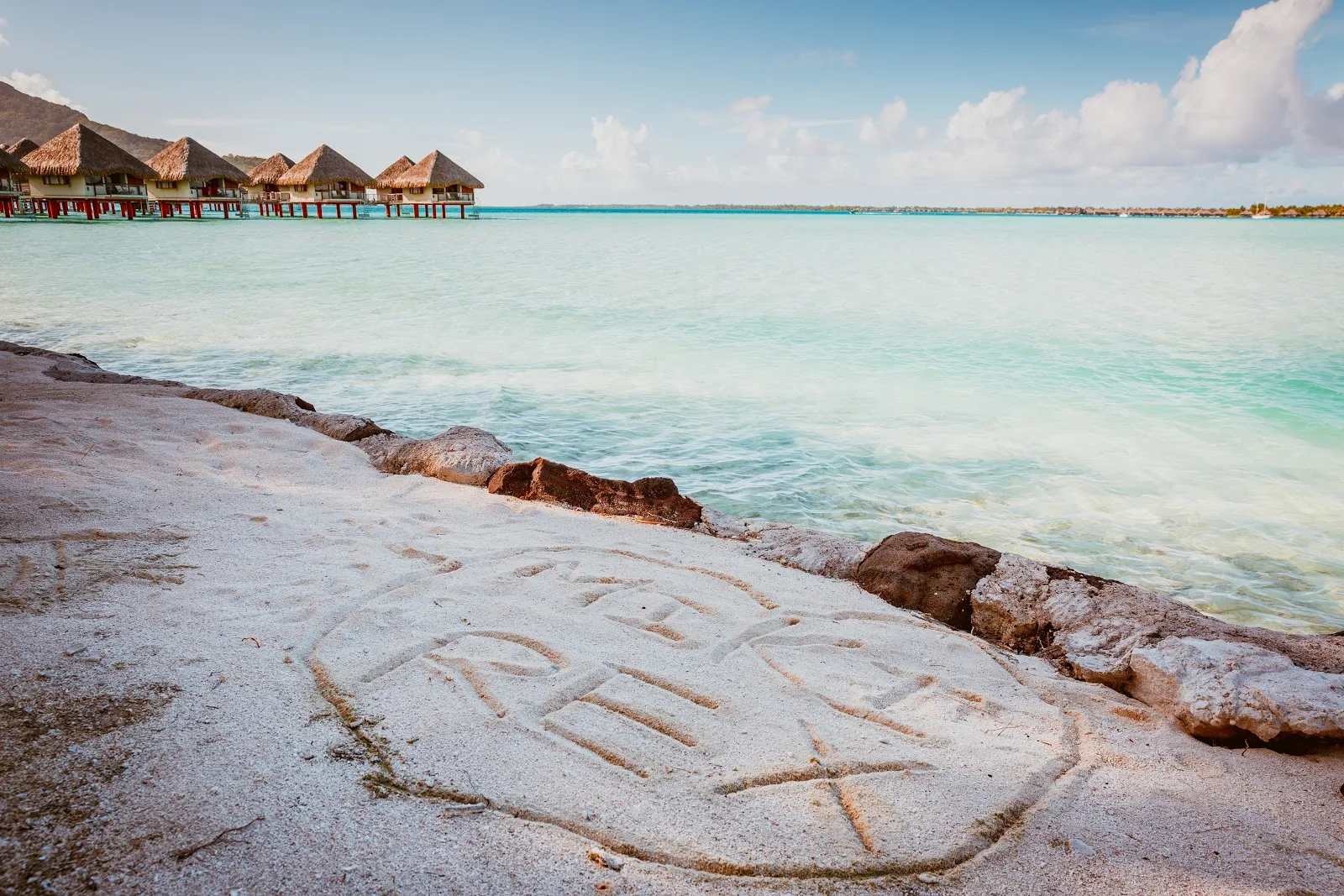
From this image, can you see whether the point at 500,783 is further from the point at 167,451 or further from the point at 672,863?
the point at 167,451

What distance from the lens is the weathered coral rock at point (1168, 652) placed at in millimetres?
2449

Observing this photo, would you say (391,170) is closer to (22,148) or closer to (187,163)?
(187,163)

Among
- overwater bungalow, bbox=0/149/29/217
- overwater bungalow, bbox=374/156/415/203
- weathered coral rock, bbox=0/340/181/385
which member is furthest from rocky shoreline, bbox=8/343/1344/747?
overwater bungalow, bbox=374/156/415/203

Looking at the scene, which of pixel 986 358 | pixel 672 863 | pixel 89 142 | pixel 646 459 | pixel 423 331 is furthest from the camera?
pixel 89 142

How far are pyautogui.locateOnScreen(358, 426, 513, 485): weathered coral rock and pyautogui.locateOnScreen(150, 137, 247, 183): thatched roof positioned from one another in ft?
138

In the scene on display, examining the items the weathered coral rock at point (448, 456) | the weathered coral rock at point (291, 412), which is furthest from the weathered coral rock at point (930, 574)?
the weathered coral rock at point (291, 412)

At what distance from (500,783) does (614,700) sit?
53cm

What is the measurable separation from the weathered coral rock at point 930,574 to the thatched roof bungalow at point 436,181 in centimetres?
4763

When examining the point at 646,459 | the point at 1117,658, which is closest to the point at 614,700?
the point at 1117,658

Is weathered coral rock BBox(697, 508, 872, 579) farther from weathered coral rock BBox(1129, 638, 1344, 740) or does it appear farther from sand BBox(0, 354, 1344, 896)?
weathered coral rock BBox(1129, 638, 1344, 740)

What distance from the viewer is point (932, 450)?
7262 mm

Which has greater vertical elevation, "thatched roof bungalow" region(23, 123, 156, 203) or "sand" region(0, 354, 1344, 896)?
"thatched roof bungalow" region(23, 123, 156, 203)

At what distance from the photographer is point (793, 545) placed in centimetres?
402

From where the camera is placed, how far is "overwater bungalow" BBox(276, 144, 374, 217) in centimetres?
4391
